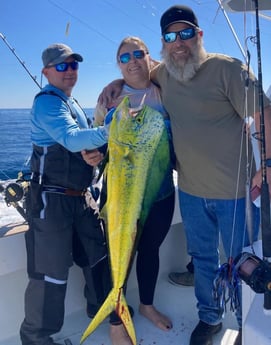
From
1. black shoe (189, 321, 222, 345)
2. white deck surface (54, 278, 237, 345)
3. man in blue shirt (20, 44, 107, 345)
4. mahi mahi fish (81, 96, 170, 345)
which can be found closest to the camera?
mahi mahi fish (81, 96, 170, 345)

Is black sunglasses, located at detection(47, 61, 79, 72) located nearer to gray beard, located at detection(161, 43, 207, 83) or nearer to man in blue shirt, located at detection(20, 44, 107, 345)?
man in blue shirt, located at detection(20, 44, 107, 345)

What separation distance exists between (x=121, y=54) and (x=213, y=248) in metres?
1.31

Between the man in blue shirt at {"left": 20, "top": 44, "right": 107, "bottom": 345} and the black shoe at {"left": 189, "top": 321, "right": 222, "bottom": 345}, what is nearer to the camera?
the man in blue shirt at {"left": 20, "top": 44, "right": 107, "bottom": 345}

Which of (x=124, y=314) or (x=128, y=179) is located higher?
(x=128, y=179)

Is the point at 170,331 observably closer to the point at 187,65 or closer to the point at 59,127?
the point at 59,127

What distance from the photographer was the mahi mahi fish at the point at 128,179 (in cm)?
173

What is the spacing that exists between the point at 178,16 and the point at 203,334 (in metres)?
1.92

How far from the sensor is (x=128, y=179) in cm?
186

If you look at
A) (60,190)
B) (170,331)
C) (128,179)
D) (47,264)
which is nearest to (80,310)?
(170,331)

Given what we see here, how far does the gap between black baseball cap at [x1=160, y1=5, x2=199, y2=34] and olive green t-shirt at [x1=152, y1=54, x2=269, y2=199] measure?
9.6 inches

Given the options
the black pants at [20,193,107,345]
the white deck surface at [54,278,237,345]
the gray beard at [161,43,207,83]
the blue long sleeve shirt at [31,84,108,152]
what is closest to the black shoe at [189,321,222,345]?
the white deck surface at [54,278,237,345]

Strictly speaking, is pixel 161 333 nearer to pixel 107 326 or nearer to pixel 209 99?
pixel 107 326

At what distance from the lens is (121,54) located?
7.15ft

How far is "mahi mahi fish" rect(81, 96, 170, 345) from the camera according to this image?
173 cm
